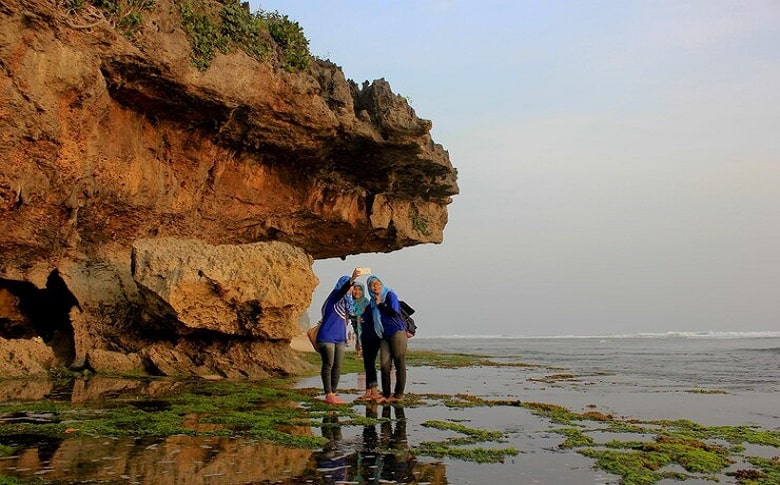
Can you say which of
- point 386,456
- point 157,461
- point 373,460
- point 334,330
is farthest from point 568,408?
point 157,461

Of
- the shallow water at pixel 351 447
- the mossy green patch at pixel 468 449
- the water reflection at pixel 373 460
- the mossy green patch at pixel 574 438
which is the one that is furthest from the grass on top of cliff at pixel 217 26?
the mossy green patch at pixel 574 438

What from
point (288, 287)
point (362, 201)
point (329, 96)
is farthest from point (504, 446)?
point (362, 201)

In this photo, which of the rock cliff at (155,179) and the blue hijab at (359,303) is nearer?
the blue hijab at (359,303)

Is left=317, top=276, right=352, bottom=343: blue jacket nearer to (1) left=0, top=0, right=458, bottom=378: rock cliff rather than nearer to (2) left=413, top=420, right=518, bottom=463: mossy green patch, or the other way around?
(2) left=413, top=420, right=518, bottom=463: mossy green patch

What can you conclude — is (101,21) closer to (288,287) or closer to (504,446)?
(288,287)

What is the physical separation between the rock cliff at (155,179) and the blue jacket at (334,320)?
3.73 meters

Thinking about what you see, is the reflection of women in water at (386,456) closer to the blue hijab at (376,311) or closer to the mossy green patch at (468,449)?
the mossy green patch at (468,449)

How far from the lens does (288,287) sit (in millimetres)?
14562

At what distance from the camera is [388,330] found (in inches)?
420

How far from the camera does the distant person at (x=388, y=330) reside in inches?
415

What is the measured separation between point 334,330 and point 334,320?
16 cm

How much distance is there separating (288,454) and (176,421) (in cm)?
223

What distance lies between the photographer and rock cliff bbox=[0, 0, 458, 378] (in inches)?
499

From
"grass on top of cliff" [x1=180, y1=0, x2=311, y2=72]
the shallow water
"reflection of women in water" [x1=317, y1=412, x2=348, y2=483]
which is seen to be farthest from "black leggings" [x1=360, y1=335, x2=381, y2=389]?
"grass on top of cliff" [x1=180, y1=0, x2=311, y2=72]
